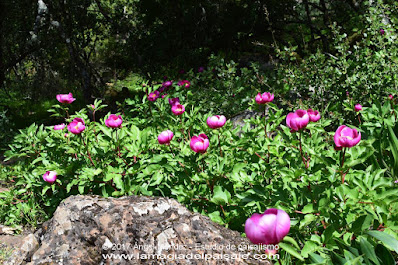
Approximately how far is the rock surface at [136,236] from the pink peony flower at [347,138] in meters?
0.55

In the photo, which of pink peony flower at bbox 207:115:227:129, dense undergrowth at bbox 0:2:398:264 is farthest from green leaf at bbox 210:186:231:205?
pink peony flower at bbox 207:115:227:129

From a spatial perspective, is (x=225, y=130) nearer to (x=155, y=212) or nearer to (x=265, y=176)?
(x=265, y=176)

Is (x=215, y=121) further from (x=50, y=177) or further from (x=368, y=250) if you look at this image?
(x=50, y=177)

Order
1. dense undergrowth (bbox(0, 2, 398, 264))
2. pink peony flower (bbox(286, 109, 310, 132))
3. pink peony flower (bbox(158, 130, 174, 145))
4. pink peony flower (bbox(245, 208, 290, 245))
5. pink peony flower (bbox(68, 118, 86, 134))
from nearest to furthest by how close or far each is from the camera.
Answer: pink peony flower (bbox(245, 208, 290, 245)), dense undergrowth (bbox(0, 2, 398, 264)), pink peony flower (bbox(286, 109, 310, 132)), pink peony flower (bbox(158, 130, 174, 145)), pink peony flower (bbox(68, 118, 86, 134))

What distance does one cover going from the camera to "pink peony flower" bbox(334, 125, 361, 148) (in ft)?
4.21

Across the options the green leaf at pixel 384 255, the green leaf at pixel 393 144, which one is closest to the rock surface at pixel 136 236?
the green leaf at pixel 384 255

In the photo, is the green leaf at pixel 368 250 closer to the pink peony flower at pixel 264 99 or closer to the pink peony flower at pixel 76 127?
the pink peony flower at pixel 264 99

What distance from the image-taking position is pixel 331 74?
10.5ft

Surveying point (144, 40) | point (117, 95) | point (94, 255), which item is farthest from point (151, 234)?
point (117, 95)

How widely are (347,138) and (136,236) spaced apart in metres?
0.99

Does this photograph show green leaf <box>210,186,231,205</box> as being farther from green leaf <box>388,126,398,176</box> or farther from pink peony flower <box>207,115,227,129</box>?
green leaf <box>388,126,398,176</box>

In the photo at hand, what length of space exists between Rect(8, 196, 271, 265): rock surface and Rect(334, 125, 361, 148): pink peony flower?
0.55 m

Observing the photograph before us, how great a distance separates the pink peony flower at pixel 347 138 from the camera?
50.5 inches

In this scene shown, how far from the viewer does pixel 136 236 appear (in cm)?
147
